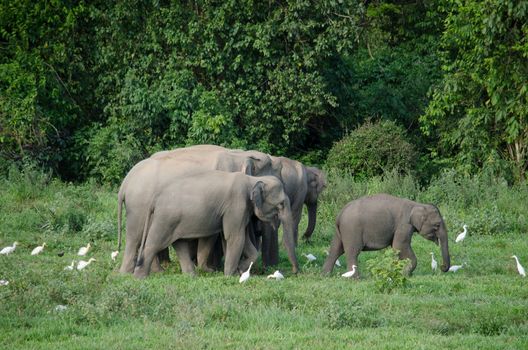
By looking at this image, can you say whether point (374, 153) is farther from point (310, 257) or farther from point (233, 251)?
point (233, 251)

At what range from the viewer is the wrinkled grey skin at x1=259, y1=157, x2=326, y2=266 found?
15.0 meters

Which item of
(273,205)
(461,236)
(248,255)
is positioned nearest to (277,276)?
(248,255)

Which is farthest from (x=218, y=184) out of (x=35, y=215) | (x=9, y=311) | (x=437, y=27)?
(x=437, y=27)

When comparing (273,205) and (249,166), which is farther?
(249,166)

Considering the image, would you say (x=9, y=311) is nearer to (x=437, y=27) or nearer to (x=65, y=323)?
(x=65, y=323)

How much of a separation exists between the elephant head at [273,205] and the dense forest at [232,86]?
24.8ft

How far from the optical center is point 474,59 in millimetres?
21484

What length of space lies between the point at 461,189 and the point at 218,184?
271 inches

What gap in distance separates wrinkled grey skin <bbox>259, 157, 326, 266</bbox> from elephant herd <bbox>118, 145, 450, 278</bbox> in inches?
19.0

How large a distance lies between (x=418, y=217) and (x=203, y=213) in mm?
2592

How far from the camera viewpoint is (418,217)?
550 inches

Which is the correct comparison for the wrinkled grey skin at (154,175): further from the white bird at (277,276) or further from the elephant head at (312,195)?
the elephant head at (312,195)

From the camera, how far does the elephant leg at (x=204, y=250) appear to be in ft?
46.7

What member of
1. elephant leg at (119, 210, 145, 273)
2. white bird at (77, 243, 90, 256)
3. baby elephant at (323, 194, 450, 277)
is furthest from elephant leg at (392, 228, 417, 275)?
white bird at (77, 243, 90, 256)
